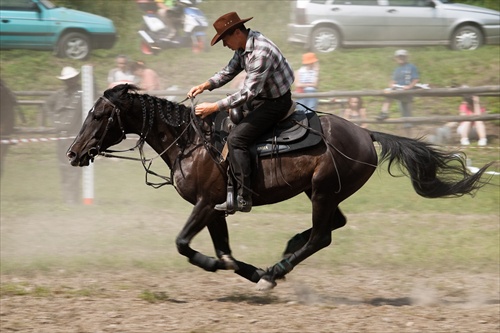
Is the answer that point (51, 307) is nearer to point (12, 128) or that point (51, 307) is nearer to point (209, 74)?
point (12, 128)

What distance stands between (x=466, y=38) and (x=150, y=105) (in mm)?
13310

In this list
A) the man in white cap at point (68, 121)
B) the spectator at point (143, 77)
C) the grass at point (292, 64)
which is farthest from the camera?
the grass at point (292, 64)

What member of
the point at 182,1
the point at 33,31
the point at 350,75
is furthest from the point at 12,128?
the point at 350,75

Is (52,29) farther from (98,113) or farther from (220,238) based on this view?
(220,238)

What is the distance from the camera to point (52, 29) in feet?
59.9

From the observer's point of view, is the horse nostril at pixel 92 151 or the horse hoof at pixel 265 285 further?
the horse hoof at pixel 265 285

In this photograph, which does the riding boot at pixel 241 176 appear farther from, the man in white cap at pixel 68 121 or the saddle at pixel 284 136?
the man in white cap at pixel 68 121

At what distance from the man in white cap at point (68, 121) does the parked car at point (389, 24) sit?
23.7 ft

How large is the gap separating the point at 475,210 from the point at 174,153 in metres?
5.25

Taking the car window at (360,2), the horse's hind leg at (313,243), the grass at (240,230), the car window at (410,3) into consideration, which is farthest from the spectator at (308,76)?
Answer: the horse's hind leg at (313,243)

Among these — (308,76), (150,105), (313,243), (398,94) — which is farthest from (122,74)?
(313,243)

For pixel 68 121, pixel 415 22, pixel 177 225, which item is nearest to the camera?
pixel 177 225

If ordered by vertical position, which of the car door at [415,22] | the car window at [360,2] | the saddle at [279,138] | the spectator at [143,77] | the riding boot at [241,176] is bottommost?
the riding boot at [241,176]

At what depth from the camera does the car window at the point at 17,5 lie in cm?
1777
